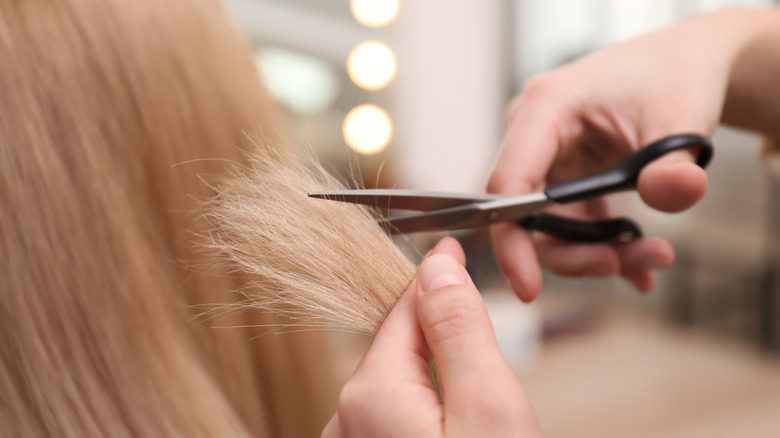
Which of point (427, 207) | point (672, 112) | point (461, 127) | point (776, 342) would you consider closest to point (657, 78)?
point (672, 112)

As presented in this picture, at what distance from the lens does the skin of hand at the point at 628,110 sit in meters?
0.59

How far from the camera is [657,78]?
24.1 inches

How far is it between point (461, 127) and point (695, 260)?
122 centimetres

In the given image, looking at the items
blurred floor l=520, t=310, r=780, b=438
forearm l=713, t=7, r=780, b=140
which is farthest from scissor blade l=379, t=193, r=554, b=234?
blurred floor l=520, t=310, r=780, b=438

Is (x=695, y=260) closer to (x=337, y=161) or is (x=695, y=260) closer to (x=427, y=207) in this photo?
(x=337, y=161)

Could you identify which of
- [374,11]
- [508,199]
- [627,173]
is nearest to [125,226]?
[508,199]

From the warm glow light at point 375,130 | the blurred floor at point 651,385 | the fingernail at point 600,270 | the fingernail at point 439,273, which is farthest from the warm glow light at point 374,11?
the fingernail at point 439,273

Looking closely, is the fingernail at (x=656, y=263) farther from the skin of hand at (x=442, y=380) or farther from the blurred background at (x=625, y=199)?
the blurred background at (x=625, y=199)

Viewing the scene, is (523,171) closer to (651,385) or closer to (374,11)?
(651,385)

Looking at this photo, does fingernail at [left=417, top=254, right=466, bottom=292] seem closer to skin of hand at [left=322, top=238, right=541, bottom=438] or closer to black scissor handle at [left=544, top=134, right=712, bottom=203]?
skin of hand at [left=322, top=238, right=541, bottom=438]

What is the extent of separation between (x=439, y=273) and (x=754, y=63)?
0.58 m

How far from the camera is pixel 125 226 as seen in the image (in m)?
0.53

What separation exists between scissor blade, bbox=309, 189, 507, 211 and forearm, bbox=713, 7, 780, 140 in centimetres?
37

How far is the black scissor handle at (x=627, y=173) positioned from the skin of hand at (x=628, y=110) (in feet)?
0.04
